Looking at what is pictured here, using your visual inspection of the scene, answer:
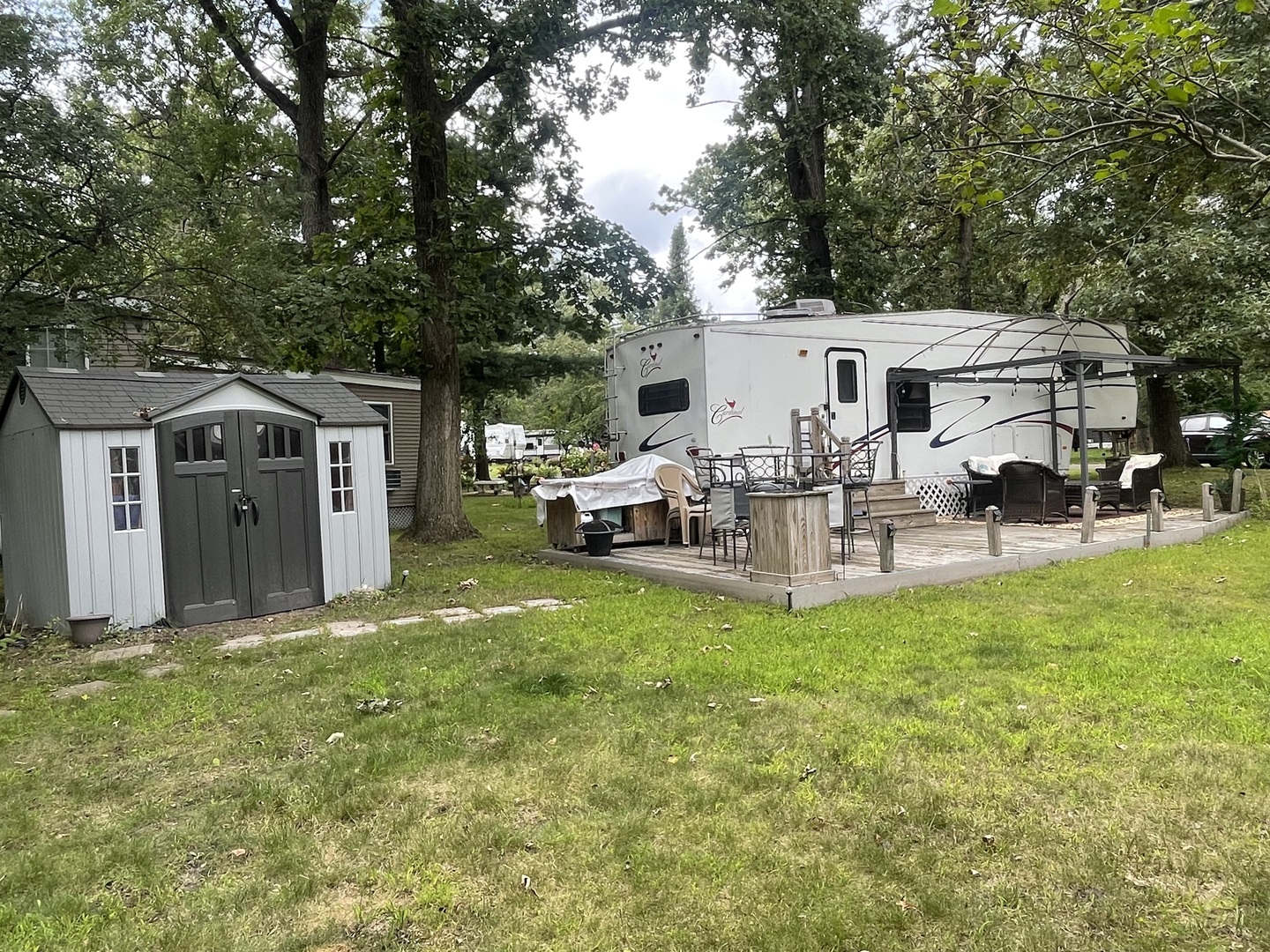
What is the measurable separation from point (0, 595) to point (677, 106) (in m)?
14.5

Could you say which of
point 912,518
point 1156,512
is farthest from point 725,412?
point 1156,512

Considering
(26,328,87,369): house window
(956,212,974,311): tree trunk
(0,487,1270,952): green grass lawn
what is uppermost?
(956,212,974,311): tree trunk

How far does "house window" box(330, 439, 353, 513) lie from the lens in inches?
314

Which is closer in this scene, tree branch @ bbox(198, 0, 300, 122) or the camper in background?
tree branch @ bbox(198, 0, 300, 122)

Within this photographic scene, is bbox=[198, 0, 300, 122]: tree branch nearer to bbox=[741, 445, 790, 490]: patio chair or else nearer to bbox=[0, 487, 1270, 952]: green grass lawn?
bbox=[741, 445, 790, 490]: patio chair

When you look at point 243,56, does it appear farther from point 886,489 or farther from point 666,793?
point 666,793

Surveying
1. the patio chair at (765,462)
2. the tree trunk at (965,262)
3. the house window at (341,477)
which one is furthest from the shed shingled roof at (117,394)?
the tree trunk at (965,262)

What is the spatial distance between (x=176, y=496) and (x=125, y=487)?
37cm

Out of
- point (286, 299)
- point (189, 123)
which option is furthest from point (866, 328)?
point (189, 123)

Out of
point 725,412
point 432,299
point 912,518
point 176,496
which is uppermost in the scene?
point 432,299

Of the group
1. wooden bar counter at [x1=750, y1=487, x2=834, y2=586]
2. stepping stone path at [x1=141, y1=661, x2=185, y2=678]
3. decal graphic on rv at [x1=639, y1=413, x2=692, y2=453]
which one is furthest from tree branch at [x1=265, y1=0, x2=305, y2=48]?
wooden bar counter at [x1=750, y1=487, x2=834, y2=586]

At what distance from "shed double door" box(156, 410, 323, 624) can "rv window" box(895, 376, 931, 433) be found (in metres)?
8.34

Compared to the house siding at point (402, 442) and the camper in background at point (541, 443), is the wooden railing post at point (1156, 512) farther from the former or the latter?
the camper in background at point (541, 443)

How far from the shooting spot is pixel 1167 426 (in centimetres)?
2098
